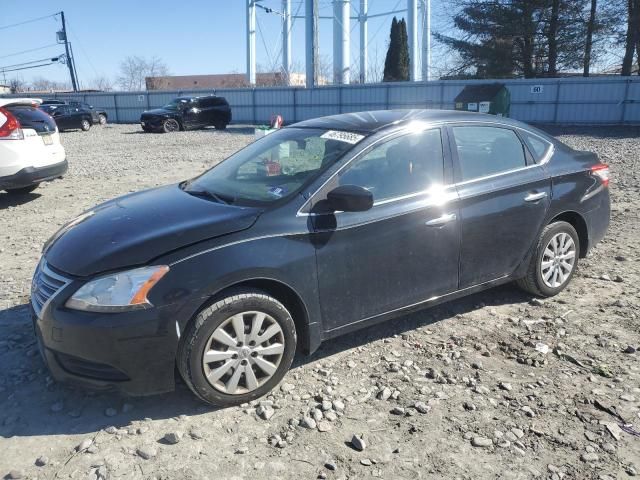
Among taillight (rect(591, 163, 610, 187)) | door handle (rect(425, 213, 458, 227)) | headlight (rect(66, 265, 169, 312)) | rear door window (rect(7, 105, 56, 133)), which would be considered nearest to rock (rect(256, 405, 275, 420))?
headlight (rect(66, 265, 169, 312))

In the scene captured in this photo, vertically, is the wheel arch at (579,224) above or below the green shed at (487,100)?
below

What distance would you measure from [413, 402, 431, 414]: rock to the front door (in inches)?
26.2

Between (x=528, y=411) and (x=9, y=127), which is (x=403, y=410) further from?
(x=9, y=127)

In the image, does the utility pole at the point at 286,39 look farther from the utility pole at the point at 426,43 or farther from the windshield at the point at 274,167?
the windshield at the point at 274,167

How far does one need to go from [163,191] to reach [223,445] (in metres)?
2.10

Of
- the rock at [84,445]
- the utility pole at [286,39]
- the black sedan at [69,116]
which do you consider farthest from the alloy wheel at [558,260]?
the utility pole at [286,39]

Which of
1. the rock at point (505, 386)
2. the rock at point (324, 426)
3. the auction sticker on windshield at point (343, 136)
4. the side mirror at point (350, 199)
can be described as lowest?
the rock at point (324, 426)

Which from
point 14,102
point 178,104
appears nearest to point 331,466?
point 14,102

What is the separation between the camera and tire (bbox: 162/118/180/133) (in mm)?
25656

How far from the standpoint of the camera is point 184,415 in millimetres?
3137

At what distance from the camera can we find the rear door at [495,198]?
3982 mm

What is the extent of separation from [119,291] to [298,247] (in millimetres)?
1024

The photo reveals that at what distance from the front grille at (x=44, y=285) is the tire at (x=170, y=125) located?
23544 mm

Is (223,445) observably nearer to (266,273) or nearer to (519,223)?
(266,273)
